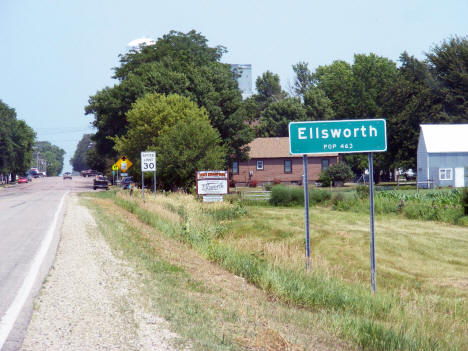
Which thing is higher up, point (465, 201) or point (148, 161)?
point (148, 161)

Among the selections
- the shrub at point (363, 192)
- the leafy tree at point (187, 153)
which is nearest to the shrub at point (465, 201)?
the shrub at point (363, 192)

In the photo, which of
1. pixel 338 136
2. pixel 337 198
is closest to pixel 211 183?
pixel 337 198

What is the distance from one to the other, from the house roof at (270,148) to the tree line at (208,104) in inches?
176

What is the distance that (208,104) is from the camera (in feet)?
202

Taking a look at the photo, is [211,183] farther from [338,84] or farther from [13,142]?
[13,142]

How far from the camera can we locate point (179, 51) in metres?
73.6

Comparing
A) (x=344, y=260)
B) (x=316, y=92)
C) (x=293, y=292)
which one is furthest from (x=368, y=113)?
(x=293, y=292)

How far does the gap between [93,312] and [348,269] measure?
11020mm

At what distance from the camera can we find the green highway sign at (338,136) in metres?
11.3

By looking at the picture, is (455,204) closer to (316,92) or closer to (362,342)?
(362,342)

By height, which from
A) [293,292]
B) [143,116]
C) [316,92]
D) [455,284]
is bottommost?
[455,284]

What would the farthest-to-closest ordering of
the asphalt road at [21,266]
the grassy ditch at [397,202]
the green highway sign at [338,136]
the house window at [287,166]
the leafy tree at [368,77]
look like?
the leafy tree at [368,77] → the house window at [287,166] → the grassy ditch at [397,202] → the green highway sign at [338,136] → the asphalt road at [21,266]

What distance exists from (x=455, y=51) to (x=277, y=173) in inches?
956

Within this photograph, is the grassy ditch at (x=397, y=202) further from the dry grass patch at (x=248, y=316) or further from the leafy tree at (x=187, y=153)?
the dry grass patch at (x=248, y=316)
